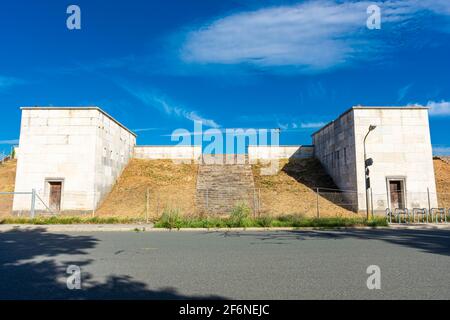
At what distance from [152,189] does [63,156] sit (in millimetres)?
7825

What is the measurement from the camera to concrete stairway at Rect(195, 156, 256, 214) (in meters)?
25.7

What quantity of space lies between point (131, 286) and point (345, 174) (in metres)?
24.8

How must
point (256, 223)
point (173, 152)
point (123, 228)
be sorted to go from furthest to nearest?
point (173, 152) → point (256, 223) → point (123, 228)

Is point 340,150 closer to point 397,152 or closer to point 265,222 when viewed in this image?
point 397,152

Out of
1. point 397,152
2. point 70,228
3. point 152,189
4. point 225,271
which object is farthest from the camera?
point 152,189

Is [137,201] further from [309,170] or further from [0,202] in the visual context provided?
[309,170]

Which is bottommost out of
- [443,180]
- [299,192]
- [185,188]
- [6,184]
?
[299,192]

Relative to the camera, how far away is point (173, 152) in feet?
131

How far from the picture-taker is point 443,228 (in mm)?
17766

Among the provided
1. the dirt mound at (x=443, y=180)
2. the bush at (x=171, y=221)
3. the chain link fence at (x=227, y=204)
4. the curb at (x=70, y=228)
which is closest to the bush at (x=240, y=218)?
the bush at (x=171, y=221)

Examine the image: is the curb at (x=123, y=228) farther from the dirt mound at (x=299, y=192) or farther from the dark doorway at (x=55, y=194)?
the dark doorway at (x=55, y=194)

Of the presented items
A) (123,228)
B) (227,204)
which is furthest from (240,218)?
(227,204)

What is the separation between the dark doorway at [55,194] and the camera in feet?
82.8

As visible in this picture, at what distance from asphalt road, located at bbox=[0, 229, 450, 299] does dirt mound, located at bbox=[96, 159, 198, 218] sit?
11.1 metres
